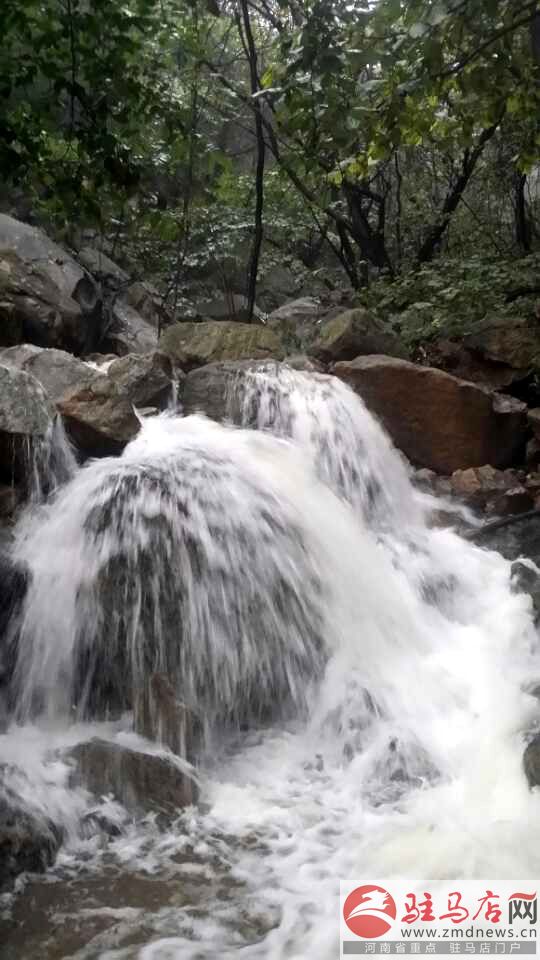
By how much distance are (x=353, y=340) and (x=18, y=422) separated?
3737mm

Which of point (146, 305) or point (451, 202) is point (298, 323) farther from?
point (146, 305)

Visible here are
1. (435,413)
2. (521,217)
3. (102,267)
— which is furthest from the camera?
(102,267)

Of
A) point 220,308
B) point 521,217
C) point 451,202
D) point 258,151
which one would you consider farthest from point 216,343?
point 521,217

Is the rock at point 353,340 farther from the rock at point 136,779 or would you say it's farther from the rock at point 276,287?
the rock at point 276,287

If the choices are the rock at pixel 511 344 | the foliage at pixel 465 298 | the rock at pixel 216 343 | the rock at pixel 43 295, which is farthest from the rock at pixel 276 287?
the rock at pixel 511 344

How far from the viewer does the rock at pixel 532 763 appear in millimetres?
3770

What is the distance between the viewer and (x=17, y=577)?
499 cm

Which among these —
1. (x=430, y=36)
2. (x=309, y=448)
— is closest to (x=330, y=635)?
(x=309, y=448)

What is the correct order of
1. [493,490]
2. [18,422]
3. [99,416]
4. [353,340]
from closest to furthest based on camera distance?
[18,422] → [99,416] → [493,490] → [353,340]

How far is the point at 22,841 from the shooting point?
3.31m

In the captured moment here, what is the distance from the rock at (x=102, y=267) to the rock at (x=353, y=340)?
5.10 meters

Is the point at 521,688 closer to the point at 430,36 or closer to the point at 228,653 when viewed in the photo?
the point at 228,653

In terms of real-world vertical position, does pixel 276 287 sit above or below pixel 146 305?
above

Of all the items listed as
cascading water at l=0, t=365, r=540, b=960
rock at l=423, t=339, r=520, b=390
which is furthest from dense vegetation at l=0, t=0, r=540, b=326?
cascading water at l=0, t=365, r=540, b=960
